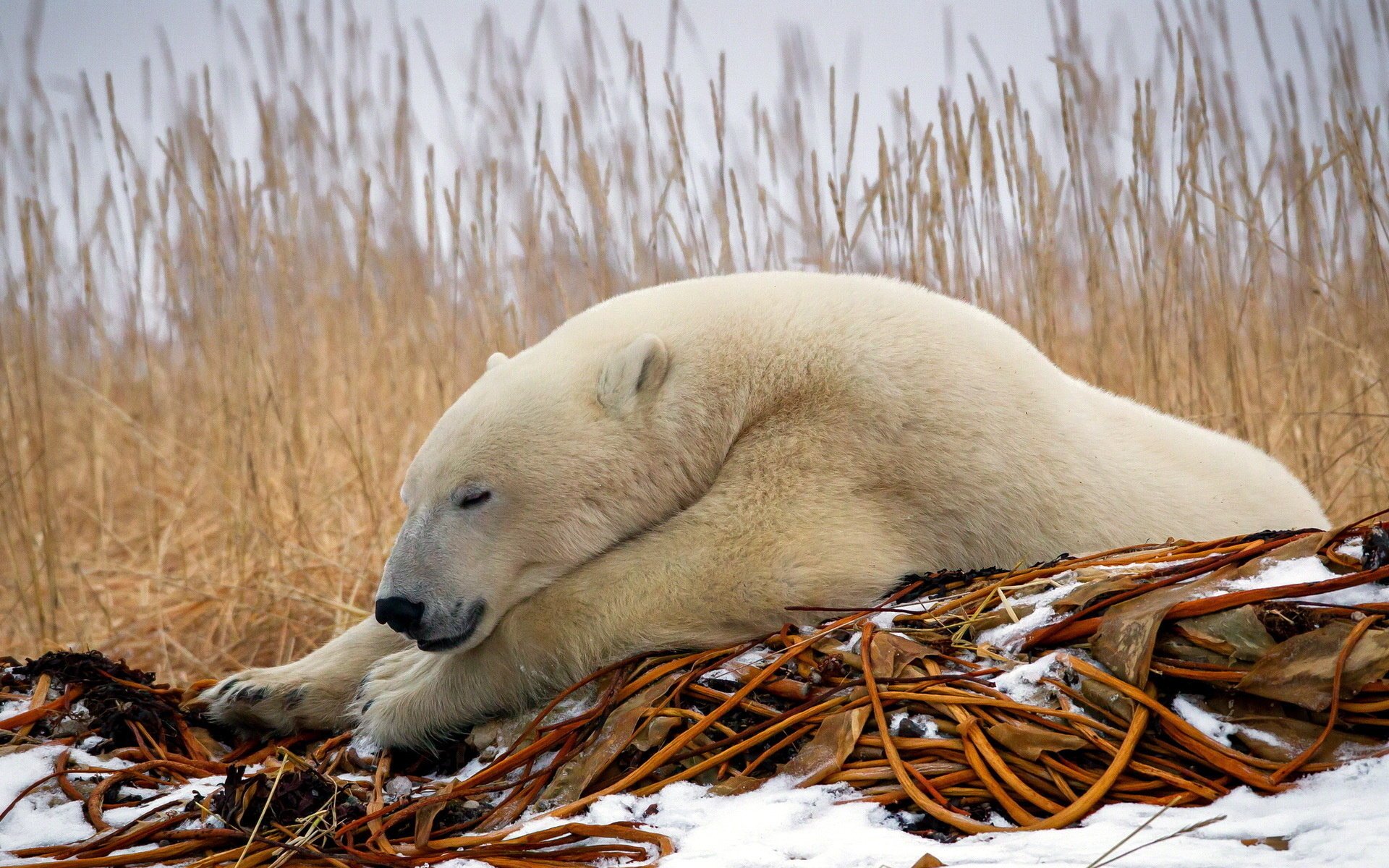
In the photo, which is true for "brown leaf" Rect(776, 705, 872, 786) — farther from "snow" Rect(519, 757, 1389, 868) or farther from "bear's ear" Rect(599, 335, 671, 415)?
"bear's ear" Rect(599, 335, 671, 415)

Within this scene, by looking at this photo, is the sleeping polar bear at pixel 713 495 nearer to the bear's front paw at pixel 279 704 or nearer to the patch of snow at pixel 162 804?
the bear's front paw at pixel 279 704

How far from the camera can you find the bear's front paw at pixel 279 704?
218 cm

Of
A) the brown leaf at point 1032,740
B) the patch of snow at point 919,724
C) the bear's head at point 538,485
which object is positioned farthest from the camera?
the bear's head at point 538,485

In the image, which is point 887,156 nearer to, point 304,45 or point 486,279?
point 486,279

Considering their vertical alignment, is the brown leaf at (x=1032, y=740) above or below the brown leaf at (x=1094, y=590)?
below

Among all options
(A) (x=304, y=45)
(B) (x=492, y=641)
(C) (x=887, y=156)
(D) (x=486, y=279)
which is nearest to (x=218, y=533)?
(D) (x=486, y=279)

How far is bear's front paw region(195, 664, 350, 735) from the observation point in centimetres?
218

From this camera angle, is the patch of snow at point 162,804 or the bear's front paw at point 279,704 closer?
the patch of snow at point 162,804

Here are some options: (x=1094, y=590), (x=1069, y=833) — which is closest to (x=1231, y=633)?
(x=1094, y=590)

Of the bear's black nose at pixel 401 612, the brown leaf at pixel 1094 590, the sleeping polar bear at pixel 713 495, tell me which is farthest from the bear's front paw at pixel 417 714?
the brown leaf at pixel 1094 590

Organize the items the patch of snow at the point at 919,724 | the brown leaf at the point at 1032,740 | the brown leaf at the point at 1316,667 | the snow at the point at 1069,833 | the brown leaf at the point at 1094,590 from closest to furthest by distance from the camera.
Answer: the snow at the point at 1069,833
the brown leaf at the point at 1316,667
the brown leaf at the point at 1032,740
the patch of snow at the point at 919,724
the brown leaf at the point at 1094,590

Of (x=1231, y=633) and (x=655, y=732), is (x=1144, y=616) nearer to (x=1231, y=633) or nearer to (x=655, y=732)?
(x=1231, y=633)

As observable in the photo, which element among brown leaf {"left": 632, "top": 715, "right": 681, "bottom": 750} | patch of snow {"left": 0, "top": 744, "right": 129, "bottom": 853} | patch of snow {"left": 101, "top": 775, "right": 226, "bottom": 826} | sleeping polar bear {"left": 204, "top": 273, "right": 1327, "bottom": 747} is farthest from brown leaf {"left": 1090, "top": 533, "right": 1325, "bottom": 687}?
patch of snow {"left": 0, "top": 744, "right": 129, "bottom": 853}

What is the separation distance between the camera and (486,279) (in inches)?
160
